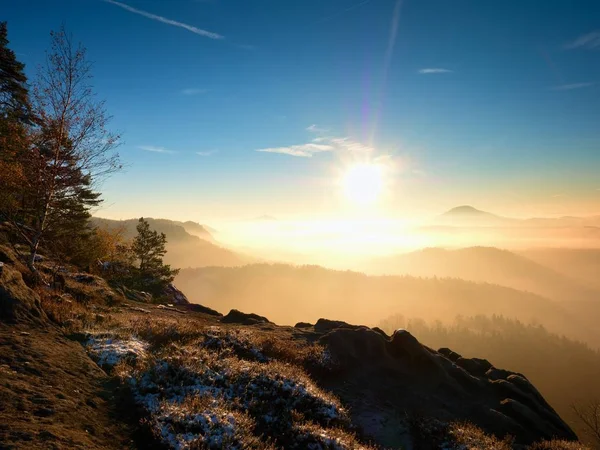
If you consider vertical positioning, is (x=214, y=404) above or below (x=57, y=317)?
below

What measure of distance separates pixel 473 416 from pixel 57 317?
21049mm

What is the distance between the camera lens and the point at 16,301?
35.1ft

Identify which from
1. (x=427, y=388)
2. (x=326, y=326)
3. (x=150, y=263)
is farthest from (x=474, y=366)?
(x=150, y=263)

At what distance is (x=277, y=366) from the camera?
13484mm

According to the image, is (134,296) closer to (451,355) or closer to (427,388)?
(427,388)

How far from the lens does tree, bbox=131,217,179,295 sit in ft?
147

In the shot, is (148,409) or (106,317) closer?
(148,409)

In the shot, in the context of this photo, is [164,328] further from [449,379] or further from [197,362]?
[449,379]

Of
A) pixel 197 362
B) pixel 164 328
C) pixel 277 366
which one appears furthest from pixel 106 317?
pixel 277 366

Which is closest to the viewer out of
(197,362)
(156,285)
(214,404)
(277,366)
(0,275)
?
(214,404)

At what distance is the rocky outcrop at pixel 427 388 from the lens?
16.7 meters

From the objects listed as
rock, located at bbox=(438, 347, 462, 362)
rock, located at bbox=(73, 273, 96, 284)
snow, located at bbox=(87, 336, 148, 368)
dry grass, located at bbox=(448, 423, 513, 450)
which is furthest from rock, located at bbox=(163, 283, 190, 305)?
dry grass, located at bbox=(448, 423, 513, 450)

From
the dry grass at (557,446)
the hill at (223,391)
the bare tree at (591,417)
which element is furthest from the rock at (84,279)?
the bare tree at (591,417)

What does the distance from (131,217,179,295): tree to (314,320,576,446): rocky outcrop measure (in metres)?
30.5
